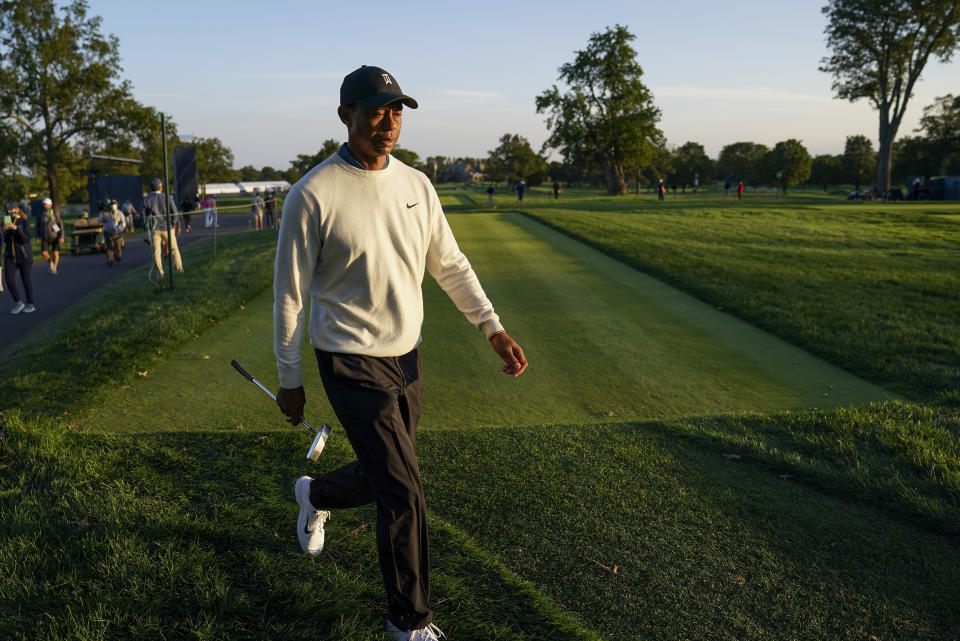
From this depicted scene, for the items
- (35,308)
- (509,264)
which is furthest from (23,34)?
(509,264)

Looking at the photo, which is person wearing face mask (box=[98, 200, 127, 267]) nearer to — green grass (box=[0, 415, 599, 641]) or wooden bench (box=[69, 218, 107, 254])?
wooden bench (box=[69, 218, 107, 254])

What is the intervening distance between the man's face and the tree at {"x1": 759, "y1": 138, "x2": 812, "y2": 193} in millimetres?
105780

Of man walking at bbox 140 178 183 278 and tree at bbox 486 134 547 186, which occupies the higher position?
tree at bbox 486 134 547 186

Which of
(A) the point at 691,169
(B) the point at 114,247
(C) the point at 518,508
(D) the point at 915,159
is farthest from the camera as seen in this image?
(A) the point at 691,169

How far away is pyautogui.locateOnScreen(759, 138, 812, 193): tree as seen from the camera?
104 metres

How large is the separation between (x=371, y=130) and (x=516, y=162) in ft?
375

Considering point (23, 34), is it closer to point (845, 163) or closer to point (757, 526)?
point (757, 526)

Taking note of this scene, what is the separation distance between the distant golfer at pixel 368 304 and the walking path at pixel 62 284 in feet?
29.3

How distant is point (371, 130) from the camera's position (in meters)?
2.91

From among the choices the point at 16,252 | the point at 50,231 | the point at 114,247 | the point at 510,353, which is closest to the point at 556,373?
the point at 510,353

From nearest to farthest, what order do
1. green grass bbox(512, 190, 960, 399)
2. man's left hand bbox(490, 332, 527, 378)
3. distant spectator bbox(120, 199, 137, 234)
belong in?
1. man's left hand bbox(490, 332, 527, 378)
2. green grass bbox(512, 190, 960, 399)
3. distant spectator bbox(120, 199, 137, 234)

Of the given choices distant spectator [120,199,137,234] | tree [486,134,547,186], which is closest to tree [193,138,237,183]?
tree [486,134,547,186]

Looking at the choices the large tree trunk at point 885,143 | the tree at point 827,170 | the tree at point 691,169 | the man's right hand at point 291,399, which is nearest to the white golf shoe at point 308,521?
the man's right hand at point 291,399

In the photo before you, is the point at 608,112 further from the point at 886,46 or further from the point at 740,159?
the point at 740,159
